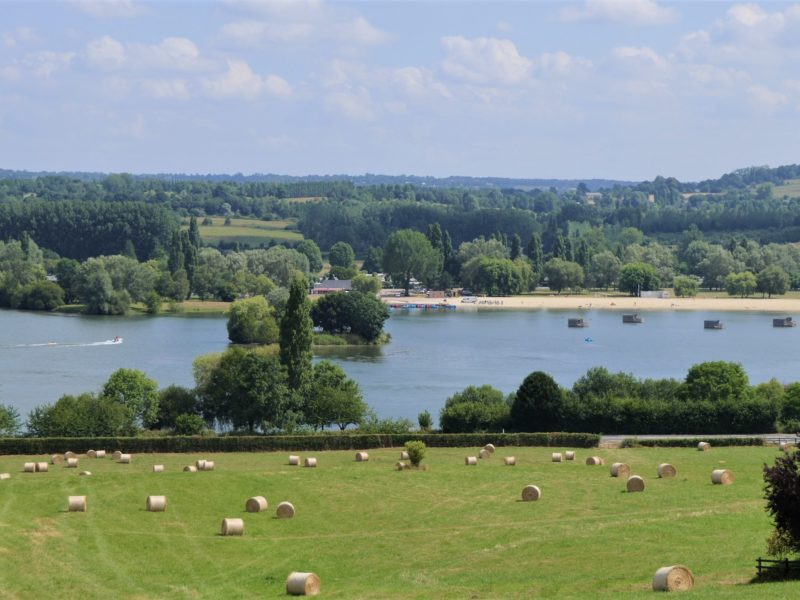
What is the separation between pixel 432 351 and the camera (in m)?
88.7

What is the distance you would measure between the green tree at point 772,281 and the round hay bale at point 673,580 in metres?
123

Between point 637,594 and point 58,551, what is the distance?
33.6 ft

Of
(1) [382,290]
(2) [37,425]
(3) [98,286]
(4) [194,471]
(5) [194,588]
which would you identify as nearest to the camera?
(5) [194,588]

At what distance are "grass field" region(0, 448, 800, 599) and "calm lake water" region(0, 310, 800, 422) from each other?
26.4 meters

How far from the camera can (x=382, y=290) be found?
14688 cm

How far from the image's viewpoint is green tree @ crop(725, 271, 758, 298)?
140m

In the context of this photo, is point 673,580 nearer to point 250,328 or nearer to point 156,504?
point 156,504

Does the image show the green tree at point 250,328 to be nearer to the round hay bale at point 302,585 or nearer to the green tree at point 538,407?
the green tree at point 538,407

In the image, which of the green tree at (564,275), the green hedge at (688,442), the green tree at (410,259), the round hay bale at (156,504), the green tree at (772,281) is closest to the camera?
the round hay bale at (156,504)

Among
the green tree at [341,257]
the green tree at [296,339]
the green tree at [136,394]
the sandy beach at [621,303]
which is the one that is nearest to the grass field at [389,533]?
the green tree at [136,394]

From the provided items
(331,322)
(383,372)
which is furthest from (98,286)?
(383,372)

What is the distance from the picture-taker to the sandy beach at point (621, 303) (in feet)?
421

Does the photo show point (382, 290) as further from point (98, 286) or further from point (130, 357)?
point (130, 357)

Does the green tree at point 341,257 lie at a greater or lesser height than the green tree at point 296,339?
greater
